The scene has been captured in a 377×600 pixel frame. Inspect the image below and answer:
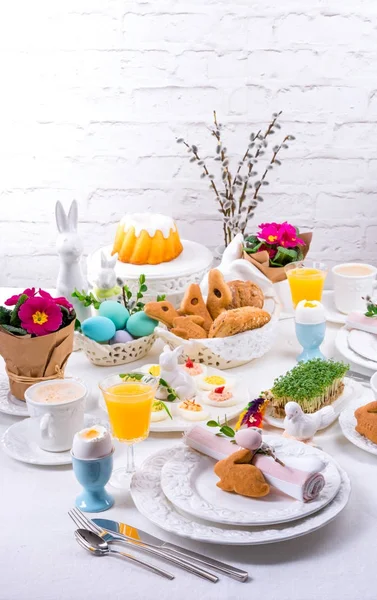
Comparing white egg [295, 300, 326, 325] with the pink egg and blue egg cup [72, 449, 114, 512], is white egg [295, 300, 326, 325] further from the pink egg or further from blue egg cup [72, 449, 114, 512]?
blue egg cup [72, 449, 114, 512]

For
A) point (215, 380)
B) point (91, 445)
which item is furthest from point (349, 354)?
point (91, 445)

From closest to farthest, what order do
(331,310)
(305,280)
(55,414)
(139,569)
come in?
(139,569)
(55,414)
(305,280)
(331,310)

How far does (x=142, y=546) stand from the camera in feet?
3.34

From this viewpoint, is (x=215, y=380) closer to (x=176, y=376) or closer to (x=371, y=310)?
(x=176, y=376)

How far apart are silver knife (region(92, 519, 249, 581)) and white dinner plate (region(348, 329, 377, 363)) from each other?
2.20ft

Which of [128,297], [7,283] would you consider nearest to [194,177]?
[7,283]

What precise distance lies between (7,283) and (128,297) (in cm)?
160

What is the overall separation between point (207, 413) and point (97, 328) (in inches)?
13.3

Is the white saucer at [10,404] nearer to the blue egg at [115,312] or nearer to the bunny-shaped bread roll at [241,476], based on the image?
the blue egg at [115,312]

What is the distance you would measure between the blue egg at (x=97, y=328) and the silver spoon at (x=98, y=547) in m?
0.58

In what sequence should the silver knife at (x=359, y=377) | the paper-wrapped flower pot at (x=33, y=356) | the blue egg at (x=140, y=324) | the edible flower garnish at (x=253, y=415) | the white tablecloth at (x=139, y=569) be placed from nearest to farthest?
the white tablecloth at (x=139, y=569), the edible flower garnish at (x=253, y=415), the paper-wrapped flower pot at (x=33, y=356), the silver knife at (x=359, y=377), the blue egg at (x=140, y=324)

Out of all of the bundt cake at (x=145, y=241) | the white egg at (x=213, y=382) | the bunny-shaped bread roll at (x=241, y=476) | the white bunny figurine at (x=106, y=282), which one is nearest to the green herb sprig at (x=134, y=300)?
the white bunny figurine at (x=106, y=282)

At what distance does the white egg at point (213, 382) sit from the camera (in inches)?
57.0

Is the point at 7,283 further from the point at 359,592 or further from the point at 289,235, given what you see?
the point at 359,592
